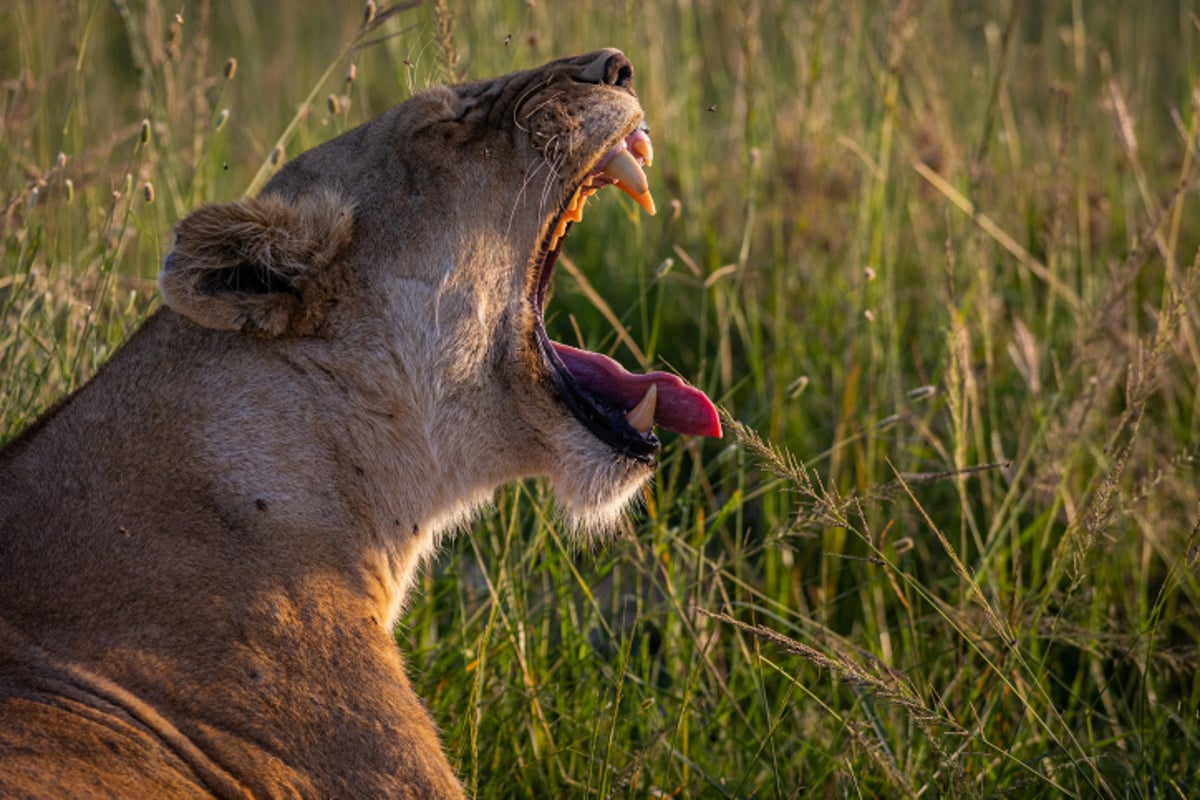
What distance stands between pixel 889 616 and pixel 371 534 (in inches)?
72.9

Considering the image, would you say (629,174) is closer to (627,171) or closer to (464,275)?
(627,171)

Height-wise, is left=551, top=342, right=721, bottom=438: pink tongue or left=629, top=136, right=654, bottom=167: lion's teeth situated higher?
left=629, top=136, right=654, bottom=167: lion's teeth

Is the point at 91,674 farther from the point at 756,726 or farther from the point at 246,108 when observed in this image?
the point at 246,108

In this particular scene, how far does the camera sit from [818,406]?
430 centimetres

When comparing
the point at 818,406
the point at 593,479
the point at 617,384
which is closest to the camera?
the point at 593,479

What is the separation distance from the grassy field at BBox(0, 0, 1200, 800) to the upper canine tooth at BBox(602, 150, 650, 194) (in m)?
0.51

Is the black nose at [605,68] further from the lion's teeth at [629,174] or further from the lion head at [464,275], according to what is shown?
the lion's teeth at [629,174]

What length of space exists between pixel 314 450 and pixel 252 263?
336 millimetres

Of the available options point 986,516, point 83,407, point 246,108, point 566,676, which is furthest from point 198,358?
point 246,108

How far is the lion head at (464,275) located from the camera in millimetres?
→ 2412

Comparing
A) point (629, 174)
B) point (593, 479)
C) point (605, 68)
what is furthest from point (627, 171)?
point (593, 479)

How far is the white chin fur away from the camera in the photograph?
8.69 feet

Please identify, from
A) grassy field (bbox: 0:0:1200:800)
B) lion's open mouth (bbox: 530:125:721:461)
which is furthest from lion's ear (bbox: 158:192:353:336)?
grassy field (bbox: 0:0:1200:800)

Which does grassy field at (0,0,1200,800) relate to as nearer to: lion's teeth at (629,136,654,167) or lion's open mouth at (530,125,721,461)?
lion's open mouth at (530,125,721,461)
